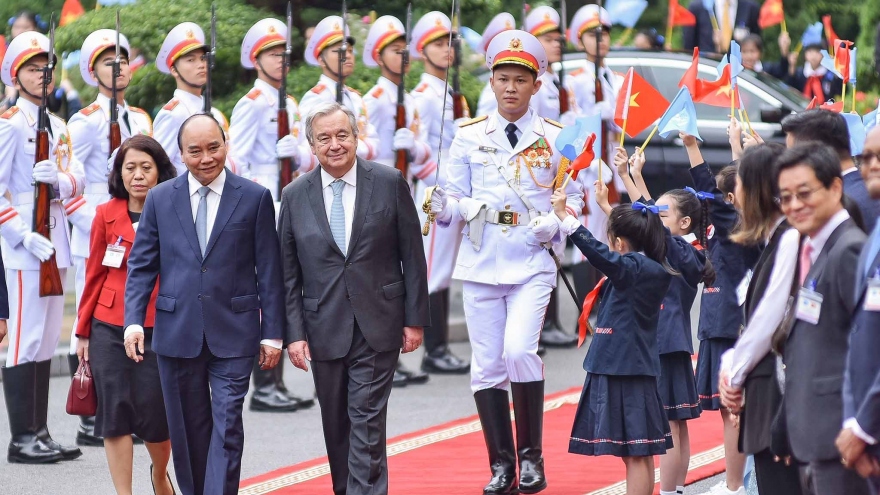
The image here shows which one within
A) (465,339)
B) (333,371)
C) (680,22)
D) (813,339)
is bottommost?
(465,339)

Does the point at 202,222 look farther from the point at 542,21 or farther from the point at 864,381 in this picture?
the point at 542,21

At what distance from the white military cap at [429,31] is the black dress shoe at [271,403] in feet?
9.17

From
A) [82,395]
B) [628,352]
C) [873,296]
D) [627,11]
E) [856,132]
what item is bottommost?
[82,395]

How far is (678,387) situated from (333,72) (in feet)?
14.6

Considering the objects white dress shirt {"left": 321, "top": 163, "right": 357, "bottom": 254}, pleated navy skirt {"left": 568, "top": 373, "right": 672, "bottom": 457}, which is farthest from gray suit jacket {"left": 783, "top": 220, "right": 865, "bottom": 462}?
white dress shirt {"left": 321, "top": 163, "right": 357, "bottom": 254}

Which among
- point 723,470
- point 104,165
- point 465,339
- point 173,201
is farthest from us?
point 465,339

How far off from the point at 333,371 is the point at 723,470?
227 centimetres

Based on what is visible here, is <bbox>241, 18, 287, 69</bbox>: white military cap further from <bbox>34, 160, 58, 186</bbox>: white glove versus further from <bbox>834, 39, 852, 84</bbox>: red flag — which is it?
<bbox>834, 39, 852, 84</bbox>: red flag

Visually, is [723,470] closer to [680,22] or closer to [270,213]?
[270,213]

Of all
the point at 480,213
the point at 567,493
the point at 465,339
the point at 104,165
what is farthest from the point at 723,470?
the point at 465,339

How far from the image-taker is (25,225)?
29.2ft

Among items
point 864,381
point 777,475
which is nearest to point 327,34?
point 777,475

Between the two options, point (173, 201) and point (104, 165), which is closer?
point (173, 201)

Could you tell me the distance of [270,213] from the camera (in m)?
7.07
